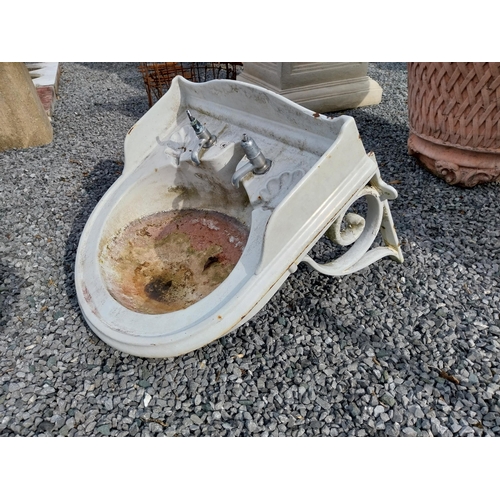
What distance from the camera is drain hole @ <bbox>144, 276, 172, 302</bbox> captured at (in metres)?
2.13

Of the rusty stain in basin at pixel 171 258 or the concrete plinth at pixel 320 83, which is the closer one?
the rusty stain in basin at pixel 171 258

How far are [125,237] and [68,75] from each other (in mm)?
4845

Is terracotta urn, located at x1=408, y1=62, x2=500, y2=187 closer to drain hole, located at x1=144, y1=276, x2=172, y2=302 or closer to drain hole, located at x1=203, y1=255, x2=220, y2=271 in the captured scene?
drain hole, located at x1=203, y1=255, x2=220, y2=271

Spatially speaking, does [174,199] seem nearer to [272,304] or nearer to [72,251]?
[72,251]

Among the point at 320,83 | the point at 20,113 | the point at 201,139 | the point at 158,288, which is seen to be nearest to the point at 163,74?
the point at 20,113

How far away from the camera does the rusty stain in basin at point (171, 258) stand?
6.89ft

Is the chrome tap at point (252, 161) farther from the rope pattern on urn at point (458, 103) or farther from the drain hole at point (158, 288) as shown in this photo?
the rope pattern on urn at point (458, 103)

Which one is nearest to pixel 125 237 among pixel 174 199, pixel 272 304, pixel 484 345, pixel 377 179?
pixel 174 199

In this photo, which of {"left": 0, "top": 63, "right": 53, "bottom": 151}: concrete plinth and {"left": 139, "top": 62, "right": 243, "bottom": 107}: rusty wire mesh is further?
{"left": 139, "top": 62, "right": 243, "bottom": 107}: rusty wire mesh

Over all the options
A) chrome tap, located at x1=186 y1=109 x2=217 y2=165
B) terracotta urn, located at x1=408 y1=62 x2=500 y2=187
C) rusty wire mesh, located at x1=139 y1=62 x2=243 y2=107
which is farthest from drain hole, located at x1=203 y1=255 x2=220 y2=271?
rusty wire mesh, located at x1=139 y1=62 x2=243 y2=107

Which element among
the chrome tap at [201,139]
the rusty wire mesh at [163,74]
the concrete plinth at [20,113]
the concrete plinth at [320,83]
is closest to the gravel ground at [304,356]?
the chrome tap at [201,139]

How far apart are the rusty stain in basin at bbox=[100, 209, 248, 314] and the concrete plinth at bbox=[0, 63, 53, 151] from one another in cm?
208

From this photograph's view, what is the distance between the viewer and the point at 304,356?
1.88 m

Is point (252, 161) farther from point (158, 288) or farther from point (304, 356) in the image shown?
point (304, 356)
